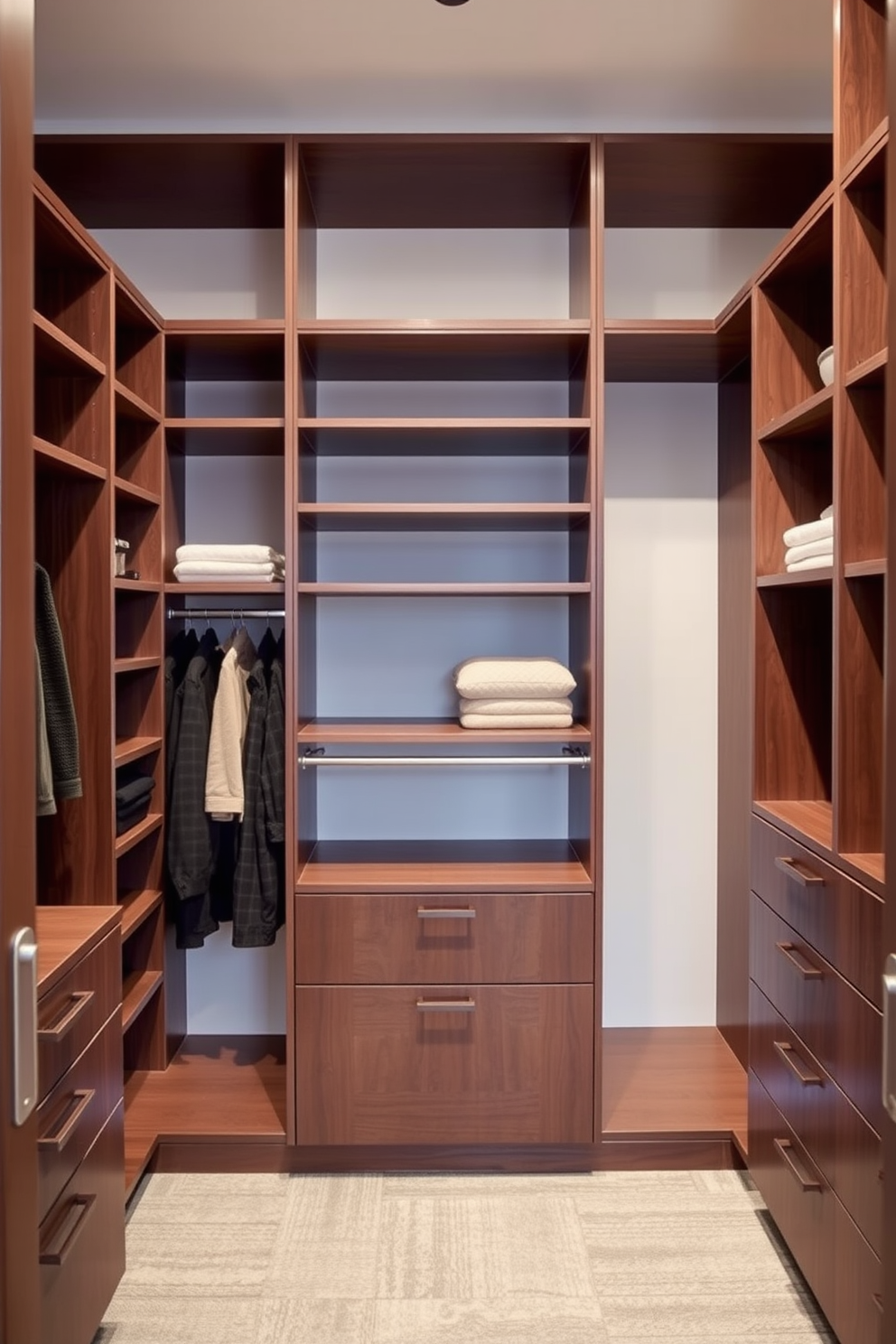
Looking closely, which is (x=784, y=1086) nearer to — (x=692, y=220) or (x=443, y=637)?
(x=443, y=637)

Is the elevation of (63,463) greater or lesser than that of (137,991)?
greater

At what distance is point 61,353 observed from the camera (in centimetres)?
202

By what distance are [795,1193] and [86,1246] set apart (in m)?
1.38

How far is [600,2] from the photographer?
2.23m

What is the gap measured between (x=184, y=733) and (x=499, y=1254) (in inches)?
58.4

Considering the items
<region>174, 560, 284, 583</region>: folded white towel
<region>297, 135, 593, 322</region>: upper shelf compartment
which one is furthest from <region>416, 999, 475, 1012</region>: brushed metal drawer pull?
<region>297, 135, 593, 322</region>: upper shelf compartment

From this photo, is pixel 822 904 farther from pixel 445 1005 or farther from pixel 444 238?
pixel 444 238

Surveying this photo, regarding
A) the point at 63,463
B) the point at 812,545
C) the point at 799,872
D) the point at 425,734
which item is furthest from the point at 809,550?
the point at 63,463

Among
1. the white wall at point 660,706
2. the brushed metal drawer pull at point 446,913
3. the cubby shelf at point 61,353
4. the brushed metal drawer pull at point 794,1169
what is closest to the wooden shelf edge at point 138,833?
the brushed metal drawer pull at point 446,913

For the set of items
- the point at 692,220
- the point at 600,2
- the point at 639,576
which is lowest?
the point at 639,576

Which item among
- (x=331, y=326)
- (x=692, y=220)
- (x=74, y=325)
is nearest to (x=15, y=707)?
(x=74, y=325)

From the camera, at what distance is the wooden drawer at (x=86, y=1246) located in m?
1.55

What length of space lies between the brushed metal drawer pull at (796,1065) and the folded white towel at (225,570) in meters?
1.69

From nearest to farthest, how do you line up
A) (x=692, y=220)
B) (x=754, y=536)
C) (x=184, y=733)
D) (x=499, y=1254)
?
(x=499, y=1254), (x=754, y=536), (x=184, y=733), (x=692, y=220)
